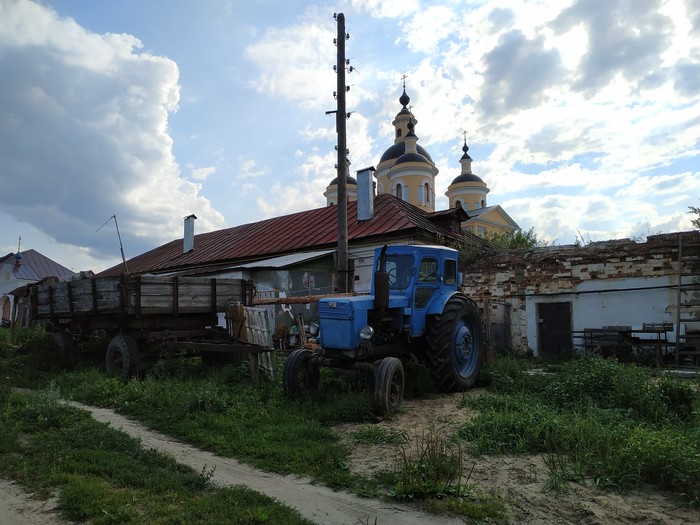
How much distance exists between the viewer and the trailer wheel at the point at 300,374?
673cm

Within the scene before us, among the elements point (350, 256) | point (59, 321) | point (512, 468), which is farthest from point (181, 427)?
point (350, 256)

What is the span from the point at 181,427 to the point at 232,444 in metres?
0.98

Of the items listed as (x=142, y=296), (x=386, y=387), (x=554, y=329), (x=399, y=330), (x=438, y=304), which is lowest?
(x=386, y=387)

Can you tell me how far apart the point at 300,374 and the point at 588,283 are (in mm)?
7728

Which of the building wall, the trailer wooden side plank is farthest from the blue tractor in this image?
the building wall

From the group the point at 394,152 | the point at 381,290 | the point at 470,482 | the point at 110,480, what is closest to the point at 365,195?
the point at 381,290

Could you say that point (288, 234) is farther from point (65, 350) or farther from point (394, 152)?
point (394, 152)

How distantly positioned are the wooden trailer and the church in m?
23.5

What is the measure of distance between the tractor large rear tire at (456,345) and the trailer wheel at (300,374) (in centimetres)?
179

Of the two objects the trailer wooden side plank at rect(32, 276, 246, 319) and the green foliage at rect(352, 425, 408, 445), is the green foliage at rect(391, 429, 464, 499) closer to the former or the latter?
the green foliage at rect(352, 425, 408, 445)

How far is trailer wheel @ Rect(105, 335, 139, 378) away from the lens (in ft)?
28.1

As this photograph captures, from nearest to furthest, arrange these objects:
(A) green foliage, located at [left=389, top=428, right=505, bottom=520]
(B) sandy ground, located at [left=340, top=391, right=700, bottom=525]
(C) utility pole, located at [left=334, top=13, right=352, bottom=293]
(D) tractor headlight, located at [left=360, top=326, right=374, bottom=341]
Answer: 1. (B) sandy ground, located at [left=340, top=391, right=700, bottom=525]
2. (A) green foliage, located at [left=389, top=428, right=505, bottom=520]
3. (D) tractor headlight, located at [left=360, top=326, right=374, bottom=341]
4. (C) utility pole, located at [left=334, top=13, right=352, bottom=293]

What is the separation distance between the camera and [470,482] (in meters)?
4.08

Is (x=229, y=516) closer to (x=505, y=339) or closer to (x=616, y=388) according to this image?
(x=616, y=388)
